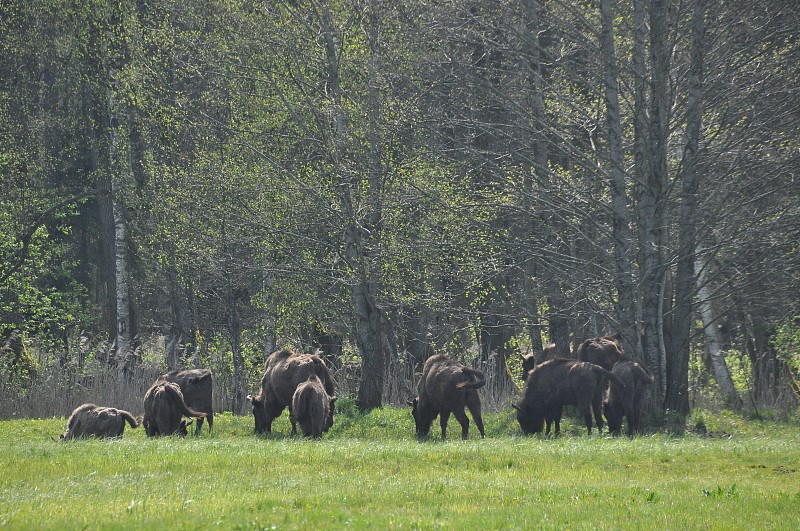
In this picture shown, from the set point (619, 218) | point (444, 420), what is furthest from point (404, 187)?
point (444, 420)

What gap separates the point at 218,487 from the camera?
36.9 feet

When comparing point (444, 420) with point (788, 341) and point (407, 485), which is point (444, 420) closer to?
point (407, 485)

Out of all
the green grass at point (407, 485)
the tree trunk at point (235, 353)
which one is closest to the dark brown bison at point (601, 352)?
the green grass at point (407, 485)

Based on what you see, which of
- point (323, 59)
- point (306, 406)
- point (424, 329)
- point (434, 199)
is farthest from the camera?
point (424, 329)

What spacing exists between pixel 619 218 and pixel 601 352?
11.5 feet

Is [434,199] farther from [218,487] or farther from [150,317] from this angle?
[150,317]

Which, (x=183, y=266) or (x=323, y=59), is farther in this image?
(x=183, y=266)

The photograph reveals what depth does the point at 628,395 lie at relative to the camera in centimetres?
1925

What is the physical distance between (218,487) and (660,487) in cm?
498

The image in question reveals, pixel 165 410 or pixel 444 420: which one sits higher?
pixel 165 410

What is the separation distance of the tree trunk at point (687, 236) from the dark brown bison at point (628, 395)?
2.13 m

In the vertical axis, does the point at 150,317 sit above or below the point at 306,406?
above

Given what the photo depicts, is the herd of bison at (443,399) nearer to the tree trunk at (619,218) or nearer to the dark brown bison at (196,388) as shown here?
the dark brown bison at (196,388)

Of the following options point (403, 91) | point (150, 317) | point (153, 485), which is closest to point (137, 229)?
→ point (150, 317)
